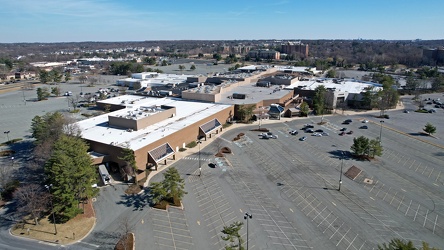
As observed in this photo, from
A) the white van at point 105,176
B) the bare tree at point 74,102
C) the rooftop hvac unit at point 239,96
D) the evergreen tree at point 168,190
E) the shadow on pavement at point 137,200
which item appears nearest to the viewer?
the evergreen tree at point 168,190

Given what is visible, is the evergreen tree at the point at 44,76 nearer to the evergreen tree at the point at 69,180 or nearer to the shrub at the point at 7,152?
the shrub at the point at 7,152

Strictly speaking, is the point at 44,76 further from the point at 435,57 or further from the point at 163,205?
the point at 435,57

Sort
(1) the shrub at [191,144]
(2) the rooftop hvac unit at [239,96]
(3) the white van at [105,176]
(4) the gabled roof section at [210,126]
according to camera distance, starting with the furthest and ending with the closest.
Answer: (2) the rooftop hvac unit at [239,96] → (4) the gabled roof section at [210,126] → (1) the shrub at [191,144] → (3) the white van at [105,176]

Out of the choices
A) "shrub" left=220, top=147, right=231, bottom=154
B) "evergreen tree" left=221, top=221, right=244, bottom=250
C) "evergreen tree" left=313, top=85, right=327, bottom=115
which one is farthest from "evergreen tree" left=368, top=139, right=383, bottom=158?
"evergreen tree" left=221, top=221, right=244, bottom=250

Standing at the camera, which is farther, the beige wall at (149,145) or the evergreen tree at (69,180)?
the beige wall at (149,145)

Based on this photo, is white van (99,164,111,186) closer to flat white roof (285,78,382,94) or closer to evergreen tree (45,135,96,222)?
evergreen tree (45,135,96,222)

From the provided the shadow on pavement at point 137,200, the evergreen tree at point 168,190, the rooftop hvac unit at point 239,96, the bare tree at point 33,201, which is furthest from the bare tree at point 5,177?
the rooftop hvac unit at point 239,96
